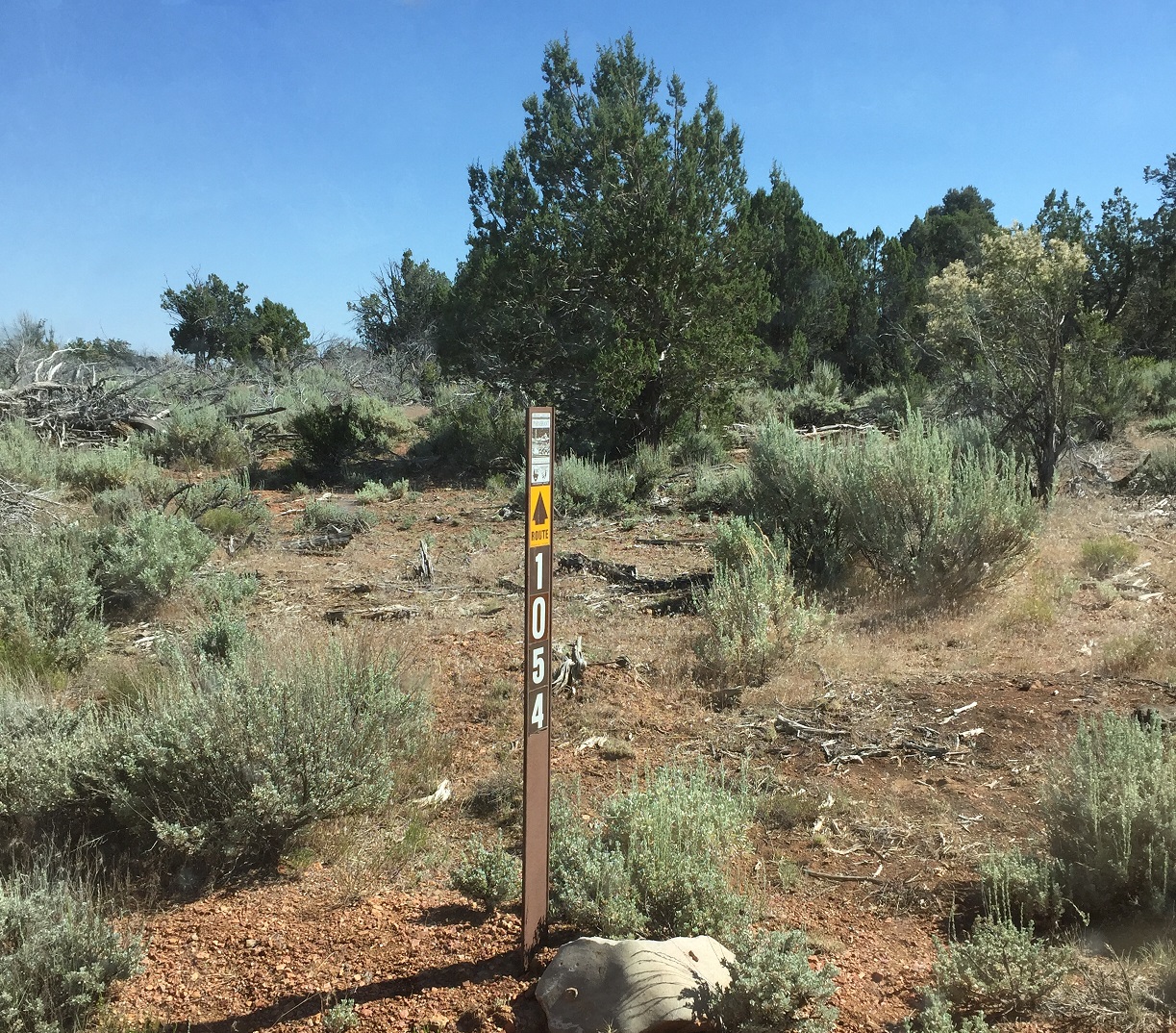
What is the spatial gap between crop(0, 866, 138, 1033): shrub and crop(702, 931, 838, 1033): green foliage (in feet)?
6.21

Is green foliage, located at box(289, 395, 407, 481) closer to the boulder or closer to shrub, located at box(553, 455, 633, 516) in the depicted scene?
shrub, located at box(553, 455, 633, 516)

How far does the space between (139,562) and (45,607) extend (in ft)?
3.91

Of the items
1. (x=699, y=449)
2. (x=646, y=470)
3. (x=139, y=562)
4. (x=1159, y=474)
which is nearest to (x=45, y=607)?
(x=139, y=562)

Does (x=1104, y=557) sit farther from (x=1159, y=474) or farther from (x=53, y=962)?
(x=53, y=962)

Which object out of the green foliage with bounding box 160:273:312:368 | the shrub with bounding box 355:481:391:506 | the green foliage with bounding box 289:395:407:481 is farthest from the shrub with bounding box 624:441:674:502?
the green foliage with bounding box 160:273:312:368

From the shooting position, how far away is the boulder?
2.80 m

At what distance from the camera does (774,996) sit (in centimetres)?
271

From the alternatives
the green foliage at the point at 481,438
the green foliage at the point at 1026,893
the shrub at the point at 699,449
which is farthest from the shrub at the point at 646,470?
the green foliage at the point at 1026,893

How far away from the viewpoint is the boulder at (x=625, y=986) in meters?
2.80

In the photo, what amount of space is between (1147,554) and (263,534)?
970cm

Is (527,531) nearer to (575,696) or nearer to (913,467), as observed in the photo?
(575,696)

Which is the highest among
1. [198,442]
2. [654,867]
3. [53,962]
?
[198,442]

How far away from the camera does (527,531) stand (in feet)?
9.21

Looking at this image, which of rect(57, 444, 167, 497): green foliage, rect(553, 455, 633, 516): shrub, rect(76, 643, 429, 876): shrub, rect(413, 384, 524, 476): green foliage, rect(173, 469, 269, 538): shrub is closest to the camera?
rect(76, 643, 429, 876): shrub
